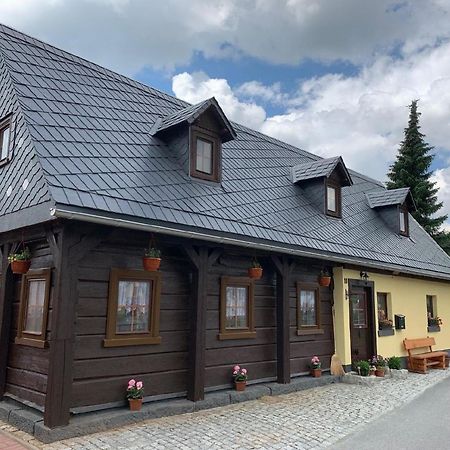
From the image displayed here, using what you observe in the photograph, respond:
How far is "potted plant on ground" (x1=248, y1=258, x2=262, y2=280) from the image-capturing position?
8.19m

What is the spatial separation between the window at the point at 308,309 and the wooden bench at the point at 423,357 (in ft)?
12.2

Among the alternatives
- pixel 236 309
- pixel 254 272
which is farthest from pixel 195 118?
pixel 236 309

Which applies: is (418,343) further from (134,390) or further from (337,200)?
(134,390)

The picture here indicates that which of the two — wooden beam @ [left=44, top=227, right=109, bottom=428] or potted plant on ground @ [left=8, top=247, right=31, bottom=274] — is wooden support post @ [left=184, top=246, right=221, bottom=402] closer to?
wooden beam @ [left=44, top=227, right=109, bottom=428]

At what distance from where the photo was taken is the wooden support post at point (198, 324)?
707 centimetres

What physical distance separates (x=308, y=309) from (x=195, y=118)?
4.50 m

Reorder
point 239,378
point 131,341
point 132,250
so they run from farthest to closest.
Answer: point 239,378 < point 132,250 < point 131,341

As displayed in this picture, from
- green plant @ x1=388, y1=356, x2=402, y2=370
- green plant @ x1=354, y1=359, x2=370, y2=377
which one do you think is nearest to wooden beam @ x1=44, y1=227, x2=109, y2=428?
green plant @ x1=354, y1=359, x2=370, y2=377

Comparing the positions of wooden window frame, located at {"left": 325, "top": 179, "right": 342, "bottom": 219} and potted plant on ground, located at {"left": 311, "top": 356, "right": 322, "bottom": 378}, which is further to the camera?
wooden window frame, located at {"left": 325, "top": 179, "right": 342, "bottom": 219}

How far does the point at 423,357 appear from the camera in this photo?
12000mm

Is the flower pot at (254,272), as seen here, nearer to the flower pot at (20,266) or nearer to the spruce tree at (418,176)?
the flower pot at (20,266)

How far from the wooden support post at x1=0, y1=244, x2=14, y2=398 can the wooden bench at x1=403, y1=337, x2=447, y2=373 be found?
9607 mm

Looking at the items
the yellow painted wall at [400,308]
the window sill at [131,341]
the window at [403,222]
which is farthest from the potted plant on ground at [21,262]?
the window at [403,222]

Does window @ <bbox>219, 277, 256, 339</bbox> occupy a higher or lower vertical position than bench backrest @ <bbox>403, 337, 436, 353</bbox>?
higher
